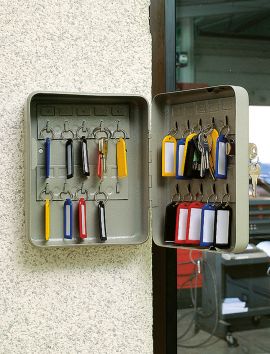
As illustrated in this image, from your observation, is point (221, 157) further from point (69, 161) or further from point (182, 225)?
point (69, 161)

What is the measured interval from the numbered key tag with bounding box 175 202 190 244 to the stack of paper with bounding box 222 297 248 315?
1270 millimetres

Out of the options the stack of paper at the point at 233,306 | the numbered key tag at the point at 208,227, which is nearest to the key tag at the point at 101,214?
the numbered key tag at the point at 208,227

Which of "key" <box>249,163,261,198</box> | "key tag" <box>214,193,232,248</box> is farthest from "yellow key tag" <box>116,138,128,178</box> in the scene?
"key" <box>249,163,261,198</box>

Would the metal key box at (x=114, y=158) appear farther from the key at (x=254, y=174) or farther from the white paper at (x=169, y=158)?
the key at (x=254, y=174)

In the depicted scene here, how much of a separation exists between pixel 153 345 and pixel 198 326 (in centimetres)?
102

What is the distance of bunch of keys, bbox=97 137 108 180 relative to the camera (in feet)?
3.74

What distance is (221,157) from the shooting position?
3.49 feet

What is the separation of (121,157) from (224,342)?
4.39ft

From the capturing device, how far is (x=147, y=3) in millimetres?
1228

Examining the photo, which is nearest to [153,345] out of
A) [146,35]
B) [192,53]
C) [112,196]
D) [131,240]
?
[131,240]

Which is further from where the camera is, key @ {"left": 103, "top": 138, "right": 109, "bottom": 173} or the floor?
the floor

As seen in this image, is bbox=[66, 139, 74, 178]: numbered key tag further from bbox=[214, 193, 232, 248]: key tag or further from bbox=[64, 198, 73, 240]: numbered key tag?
bbox=[214, 193, 232, 248]: key tag

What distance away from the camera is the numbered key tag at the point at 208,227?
108 centimetres

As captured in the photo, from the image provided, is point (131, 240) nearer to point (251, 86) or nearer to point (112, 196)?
point (112, 196)
